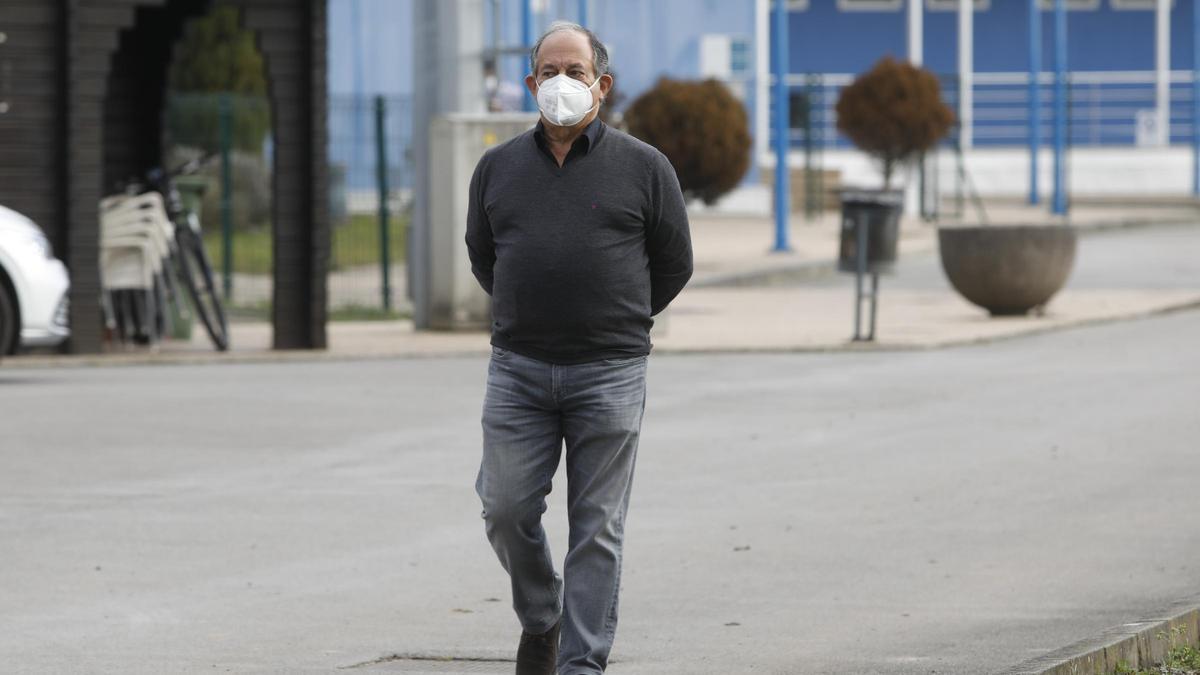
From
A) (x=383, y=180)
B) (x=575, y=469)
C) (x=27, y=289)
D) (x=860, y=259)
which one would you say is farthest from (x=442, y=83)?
(x=575, y=469)

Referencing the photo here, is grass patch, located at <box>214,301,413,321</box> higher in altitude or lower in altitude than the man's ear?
lower

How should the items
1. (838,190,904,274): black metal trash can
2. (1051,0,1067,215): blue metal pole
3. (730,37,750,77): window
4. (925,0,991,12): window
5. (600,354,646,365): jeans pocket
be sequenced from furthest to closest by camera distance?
(925,0,991,12): window
(730,37,750,77): window
(1051,0,1067,215): blue metal pole
(838,190,904,274): black metal trash can
(600,354,646,365): jeans pocket

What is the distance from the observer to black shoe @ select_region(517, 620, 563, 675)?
6070 millimetres

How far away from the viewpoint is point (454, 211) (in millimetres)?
20047

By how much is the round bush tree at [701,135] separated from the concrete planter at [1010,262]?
408 inches

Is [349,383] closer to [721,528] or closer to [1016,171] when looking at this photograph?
[721,528]

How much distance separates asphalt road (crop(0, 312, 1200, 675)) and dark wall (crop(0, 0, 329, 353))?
1.67 meters

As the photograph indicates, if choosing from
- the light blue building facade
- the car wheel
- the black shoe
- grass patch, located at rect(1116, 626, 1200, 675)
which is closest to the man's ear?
the black shoe

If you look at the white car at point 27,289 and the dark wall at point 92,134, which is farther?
the dark wall at point 92,134

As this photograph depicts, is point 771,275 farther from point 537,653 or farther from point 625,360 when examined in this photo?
point 625,360

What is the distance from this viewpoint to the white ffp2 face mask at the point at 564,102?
223 inches

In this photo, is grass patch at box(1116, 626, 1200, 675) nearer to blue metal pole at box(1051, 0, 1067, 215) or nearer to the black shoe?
the black shoe

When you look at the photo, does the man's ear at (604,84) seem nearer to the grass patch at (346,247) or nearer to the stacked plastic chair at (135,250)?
the stacked plastic chair at (135,250)

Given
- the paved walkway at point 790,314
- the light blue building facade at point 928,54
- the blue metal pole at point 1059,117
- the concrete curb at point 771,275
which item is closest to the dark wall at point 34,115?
the paved walkway at point 790,314
